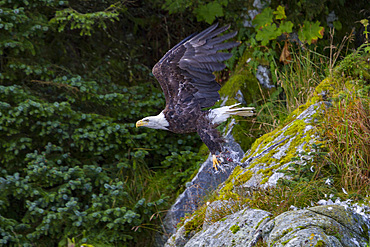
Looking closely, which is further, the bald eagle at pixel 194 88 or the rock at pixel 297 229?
the bald eagle at pixel 194 88

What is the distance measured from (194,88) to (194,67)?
0.24 metres

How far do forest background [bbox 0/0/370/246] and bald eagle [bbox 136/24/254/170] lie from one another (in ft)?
3.89

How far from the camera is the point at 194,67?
4.36 meters

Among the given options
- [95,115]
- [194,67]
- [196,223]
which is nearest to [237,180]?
[196,223]

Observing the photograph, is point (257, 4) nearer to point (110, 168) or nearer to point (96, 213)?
point (110, 168)

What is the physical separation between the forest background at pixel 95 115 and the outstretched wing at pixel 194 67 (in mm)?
1172

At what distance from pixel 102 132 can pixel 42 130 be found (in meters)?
0.75

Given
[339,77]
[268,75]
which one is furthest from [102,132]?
[339,77]

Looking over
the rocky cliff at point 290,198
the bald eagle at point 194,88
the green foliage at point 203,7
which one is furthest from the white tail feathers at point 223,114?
the green foliage at point 203,7

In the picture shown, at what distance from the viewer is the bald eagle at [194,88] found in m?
4.21

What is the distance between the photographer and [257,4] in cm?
659

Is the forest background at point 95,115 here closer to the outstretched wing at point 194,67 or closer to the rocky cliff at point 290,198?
the rocky cliff at point 290,198

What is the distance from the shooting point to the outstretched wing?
427 cm

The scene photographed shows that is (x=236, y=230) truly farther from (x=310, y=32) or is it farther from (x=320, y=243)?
(x=310, y=32)
